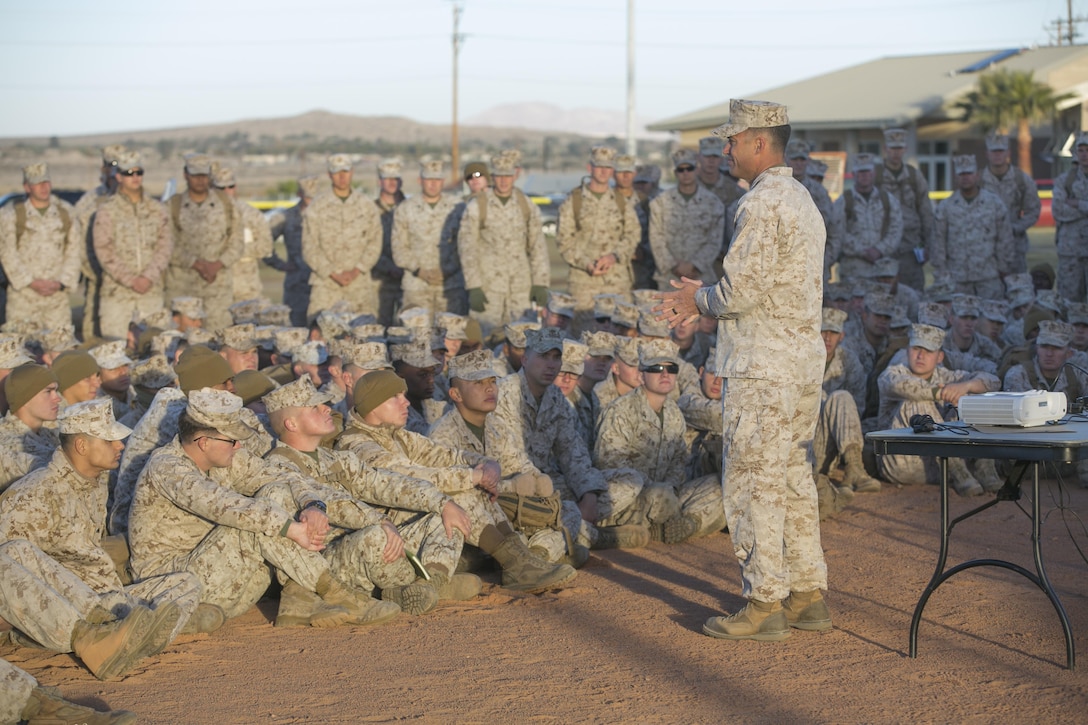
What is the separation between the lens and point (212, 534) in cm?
694

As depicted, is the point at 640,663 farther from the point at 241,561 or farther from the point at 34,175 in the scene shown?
the point at 34,175

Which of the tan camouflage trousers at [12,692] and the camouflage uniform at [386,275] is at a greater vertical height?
the camouflage uniform at [386,275]

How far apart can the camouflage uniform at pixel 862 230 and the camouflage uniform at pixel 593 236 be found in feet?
7.38

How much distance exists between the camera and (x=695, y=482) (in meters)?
9.20

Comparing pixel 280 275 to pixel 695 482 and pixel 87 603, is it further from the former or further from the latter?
pixel 87 603

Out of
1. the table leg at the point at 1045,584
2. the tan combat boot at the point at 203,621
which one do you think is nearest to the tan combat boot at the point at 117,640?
the tan combat boot at the point at 203,621

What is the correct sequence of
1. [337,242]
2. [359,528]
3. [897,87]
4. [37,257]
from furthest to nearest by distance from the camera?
[897,87]
[337,242]
[37,257]
[359,528]

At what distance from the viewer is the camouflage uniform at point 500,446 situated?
27.7 feet

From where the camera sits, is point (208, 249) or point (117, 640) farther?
point (208, 249)

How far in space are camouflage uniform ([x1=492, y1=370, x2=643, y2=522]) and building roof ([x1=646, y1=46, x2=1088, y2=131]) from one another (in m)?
32.5

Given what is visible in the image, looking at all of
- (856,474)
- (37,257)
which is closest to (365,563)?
(856,474)

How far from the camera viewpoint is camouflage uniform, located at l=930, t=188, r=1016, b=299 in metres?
14.7

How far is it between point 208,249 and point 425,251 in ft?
8.09

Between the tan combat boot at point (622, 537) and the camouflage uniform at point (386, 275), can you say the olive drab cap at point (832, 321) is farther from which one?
the camouflage uniform at point (386, 275)
